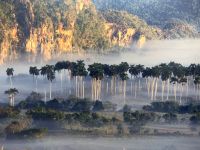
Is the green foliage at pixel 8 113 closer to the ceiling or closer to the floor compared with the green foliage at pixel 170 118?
closer to the ceiling

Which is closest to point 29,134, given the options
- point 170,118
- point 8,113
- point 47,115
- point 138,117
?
point 47,115

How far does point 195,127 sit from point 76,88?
60.0 meters

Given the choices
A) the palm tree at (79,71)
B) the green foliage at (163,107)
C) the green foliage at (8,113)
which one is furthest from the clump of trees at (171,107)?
the green foliage at (8,113)

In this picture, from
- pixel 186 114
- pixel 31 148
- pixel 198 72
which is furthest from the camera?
pixel 198 72

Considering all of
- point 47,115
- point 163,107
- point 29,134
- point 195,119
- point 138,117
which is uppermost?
point 47,115

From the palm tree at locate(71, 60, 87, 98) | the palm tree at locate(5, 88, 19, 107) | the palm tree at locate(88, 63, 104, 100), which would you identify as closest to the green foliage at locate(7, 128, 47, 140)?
the palm tree at locate(5, 88, 19, 107)

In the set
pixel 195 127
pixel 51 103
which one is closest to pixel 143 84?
pixel 51 103

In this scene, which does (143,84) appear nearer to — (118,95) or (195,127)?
(118,95)

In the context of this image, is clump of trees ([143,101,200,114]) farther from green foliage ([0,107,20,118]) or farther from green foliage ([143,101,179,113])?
green foliage ([0,107,20,118])

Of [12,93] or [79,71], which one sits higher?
[79,71]

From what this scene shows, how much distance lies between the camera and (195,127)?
372 ft

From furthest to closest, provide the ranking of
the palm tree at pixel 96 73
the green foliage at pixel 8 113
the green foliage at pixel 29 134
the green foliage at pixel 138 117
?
the palm tree at pixel 96 73 → the green foliage at pixel 8 113 → the green foliage at pixel 138 117 → the green foliage at pixel 29 134

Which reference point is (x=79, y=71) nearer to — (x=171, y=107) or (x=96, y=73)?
(x=96, y=73)

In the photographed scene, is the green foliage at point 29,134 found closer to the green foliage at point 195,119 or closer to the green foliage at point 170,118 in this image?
the green foliage at point 170,118
